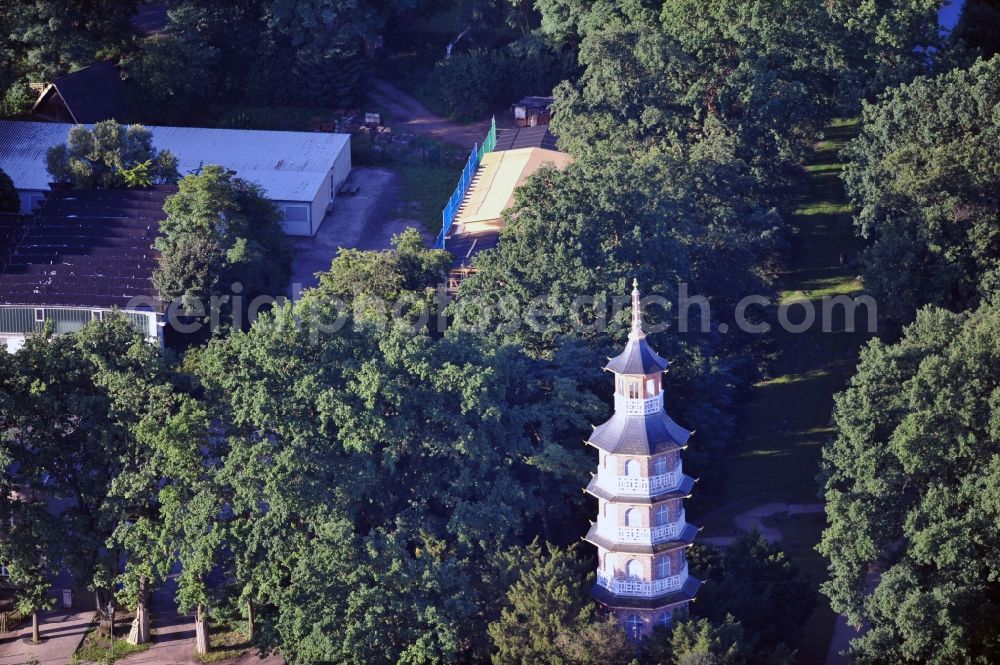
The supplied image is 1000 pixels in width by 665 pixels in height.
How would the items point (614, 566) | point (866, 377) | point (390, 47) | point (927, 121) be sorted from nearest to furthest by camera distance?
point (614, 566), point (866, 377), point (927, 121), point (390, 47)

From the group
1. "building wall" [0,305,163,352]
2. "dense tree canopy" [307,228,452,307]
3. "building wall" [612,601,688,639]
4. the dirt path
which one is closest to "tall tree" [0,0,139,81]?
the dirt path

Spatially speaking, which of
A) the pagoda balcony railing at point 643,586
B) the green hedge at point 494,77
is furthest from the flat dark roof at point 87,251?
the pagoda balcony railing at point 643,586

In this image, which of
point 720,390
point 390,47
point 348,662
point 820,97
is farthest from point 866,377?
point 390,47

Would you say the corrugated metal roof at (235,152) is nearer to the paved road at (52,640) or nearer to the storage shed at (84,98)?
the storage shed at (84,98)

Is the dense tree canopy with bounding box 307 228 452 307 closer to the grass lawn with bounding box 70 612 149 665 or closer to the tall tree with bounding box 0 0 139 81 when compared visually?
the grass lawn with bounding box 70 612 149 665

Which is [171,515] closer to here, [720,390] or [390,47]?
[720,390]

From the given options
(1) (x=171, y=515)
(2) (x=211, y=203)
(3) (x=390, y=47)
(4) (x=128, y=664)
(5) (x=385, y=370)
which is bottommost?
(4) (x=128, y=664)
